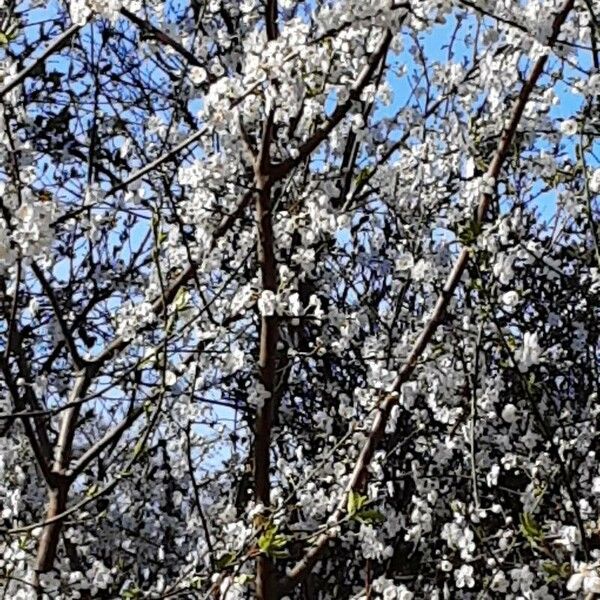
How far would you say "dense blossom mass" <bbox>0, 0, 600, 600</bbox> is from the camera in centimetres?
299

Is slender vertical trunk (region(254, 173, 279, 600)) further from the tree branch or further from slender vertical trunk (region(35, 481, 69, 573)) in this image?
slender vertical trunk (region(35, 481, 69, 573))

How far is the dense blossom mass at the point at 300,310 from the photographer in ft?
9.82

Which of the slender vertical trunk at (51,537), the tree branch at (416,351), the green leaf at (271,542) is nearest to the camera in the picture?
Answer: the green leaf at (271,542)

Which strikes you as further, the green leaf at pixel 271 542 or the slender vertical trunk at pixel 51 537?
the slender vertical trunk at pixel 51 537

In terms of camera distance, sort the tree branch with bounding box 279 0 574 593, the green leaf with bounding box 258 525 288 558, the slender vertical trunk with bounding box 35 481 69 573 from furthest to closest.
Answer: the slender vertical trunk with bounding box 35 481 69 573
the tree branch with bounding box 279 0 574 593
the green leaf with bounding box 258 525 288 558

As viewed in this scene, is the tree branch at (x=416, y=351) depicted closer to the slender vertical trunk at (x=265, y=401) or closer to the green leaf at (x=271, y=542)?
the slender vertical trunk at (x=265, y=401)

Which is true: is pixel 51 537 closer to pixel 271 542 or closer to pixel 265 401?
pixel 265 401

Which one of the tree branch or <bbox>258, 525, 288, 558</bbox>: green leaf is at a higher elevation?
the tree branch

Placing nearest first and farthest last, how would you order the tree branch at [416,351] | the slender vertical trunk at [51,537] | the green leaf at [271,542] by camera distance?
the green leaf at [271,542] < the tree branch at [416,351] < the slender vertical trunk at [51,537]

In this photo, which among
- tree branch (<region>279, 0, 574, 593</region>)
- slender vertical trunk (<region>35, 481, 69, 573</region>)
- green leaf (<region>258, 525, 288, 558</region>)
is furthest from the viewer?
slender vertical trunk (<region>35, 481, 69, 573</region>)

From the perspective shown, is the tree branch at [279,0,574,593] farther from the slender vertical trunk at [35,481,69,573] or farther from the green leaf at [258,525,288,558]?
the slender vertical trunk at [35,481,69,573]

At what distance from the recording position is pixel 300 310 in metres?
3.77

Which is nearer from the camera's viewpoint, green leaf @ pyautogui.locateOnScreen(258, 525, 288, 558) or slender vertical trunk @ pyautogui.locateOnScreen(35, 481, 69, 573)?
green leaf @ pyautogui.locateOnScreen(258, 525, 288, 558)

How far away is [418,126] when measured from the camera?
436 centimetres
